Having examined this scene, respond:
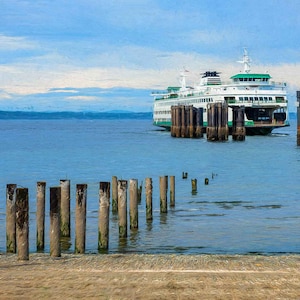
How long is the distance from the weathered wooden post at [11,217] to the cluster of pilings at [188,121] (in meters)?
80.5

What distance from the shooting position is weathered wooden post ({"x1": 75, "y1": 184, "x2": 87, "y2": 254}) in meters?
15.3

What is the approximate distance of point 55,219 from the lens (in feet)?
46.4

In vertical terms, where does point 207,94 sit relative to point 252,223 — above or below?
above

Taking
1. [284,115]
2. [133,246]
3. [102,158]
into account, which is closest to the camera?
[133,246]

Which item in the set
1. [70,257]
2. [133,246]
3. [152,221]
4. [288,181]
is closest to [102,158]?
[288,181]

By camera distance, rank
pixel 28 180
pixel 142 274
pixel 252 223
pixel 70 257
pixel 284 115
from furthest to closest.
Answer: pixel 284 115, pixel 28 180, pixel 252 223, pixel 70 257, pixel 142 274

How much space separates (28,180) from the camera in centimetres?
4309

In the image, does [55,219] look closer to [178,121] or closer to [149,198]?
[149,198]

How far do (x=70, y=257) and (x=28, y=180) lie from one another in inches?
1162

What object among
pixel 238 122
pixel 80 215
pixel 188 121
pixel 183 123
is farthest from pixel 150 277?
pixel 183 123

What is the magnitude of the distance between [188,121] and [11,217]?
3345 inches

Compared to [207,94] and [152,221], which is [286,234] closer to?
[152,221]

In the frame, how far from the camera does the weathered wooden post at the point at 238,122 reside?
89375 mm

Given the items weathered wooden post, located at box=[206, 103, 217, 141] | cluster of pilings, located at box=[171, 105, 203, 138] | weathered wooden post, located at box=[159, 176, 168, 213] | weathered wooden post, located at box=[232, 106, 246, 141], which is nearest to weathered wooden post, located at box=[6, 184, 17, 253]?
weathered wooden post, located at box=[159, 176, 168, 213]
